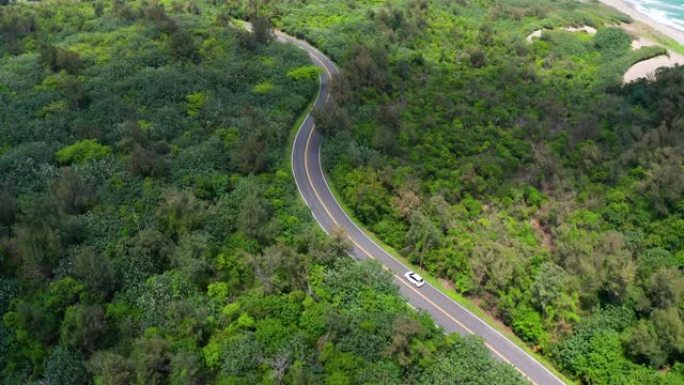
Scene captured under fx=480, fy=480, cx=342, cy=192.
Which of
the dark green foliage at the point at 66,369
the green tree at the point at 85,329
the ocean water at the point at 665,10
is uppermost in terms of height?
the ocean water at the point at 665,10

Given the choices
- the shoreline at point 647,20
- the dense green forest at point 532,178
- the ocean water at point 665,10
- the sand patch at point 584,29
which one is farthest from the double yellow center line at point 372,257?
the ocean water at point 665,10

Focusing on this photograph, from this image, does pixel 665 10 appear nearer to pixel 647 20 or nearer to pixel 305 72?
pixel 647 20

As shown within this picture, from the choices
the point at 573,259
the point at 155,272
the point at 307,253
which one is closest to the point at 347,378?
the point at 307,253

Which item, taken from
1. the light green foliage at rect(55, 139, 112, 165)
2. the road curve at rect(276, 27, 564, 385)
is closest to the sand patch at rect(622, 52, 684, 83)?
the road curve at rect(276, 27, 564, 385)

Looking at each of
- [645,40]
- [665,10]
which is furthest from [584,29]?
[665,10]

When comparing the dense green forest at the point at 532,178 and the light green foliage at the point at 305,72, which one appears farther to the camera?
the light green foliage at the point at 305,72

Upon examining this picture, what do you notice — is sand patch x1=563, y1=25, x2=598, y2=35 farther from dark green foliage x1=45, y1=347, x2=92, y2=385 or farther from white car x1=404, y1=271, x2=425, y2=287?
dark green foliage x1=45, y1=347, x2=92, y2=385

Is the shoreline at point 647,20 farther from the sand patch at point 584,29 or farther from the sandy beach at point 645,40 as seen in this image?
the sand patch at point 584,29
